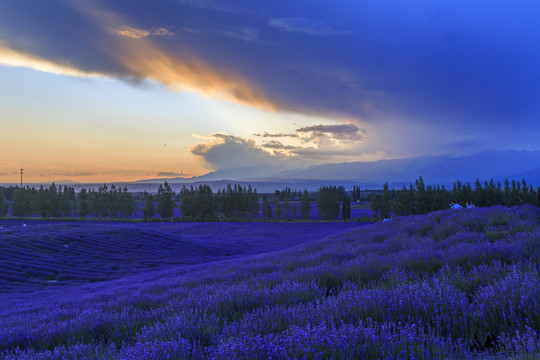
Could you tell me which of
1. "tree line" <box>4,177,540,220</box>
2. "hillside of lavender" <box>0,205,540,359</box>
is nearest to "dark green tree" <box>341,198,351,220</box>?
"tree line" <box>4,177,540,220</box>

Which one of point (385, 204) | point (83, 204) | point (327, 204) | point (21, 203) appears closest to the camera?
point (385, 204)

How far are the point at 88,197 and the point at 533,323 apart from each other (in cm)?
9019

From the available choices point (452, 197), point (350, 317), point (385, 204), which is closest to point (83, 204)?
point (385, 204)

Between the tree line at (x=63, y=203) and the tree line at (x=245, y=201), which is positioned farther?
the tree line at (x=63, y=203)

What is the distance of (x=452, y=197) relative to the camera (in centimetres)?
6844

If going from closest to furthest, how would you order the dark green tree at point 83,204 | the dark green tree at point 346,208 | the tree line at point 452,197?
the tree line at point 452,197
the dark green tree at point 346,208
the dark green tree at point 83,204

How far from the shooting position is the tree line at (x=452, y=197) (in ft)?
207

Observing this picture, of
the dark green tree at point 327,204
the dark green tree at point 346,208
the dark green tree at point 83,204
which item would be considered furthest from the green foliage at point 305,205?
the dark green tree at point 83,204

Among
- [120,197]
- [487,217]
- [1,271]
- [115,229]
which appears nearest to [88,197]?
[120,197]

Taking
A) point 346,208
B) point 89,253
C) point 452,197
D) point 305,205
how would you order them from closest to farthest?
point 89,253 < point 452,197 < point 305,205 < point 346,208

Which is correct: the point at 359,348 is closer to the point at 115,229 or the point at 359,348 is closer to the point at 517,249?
the point at 517,249

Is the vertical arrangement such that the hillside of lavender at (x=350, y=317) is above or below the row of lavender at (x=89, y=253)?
above

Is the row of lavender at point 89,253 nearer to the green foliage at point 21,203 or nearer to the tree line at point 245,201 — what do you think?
the tree line at point 245,201

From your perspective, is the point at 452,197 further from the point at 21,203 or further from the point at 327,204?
the point at 21,203
